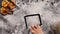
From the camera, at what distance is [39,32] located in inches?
31.8

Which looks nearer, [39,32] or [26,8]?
[39,32]

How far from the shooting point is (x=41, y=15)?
0.90m

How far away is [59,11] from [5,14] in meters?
0.29

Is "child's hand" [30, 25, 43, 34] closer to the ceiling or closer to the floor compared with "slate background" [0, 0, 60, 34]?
closer to the floor

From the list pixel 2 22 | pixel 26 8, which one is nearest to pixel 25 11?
pixel 26 8

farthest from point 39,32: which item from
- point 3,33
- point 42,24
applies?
point 3,33

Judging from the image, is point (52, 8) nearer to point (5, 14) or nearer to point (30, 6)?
point (30, 6)

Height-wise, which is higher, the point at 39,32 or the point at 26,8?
the point at 26,8

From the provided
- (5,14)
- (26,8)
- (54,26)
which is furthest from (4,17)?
(54,26)

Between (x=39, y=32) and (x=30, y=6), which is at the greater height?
(x=30, y=6)

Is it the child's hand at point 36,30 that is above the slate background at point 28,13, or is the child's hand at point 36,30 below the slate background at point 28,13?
below

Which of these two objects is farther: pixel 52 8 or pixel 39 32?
pixel 52 8

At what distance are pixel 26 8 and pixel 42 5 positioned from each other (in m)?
0.09

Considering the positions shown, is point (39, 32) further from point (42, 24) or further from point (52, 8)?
point (52, 8)
